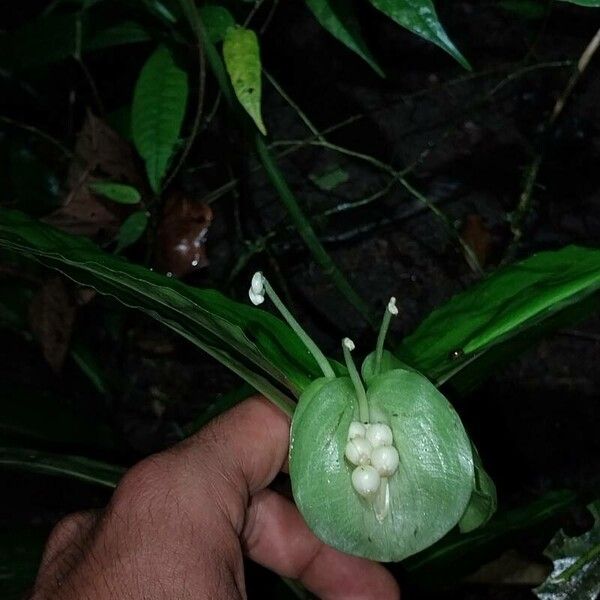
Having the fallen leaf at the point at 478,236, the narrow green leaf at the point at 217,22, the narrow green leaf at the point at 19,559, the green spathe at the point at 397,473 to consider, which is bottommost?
the narrow green leaf at the point at 19,559

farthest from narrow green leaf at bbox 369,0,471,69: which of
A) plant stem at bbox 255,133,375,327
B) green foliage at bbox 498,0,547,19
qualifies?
green foliage at bbox 498,0,547,19

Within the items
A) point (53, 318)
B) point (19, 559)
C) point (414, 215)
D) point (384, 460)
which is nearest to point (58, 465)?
Result: point (19, 559)

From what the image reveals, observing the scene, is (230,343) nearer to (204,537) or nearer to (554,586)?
(204,537)

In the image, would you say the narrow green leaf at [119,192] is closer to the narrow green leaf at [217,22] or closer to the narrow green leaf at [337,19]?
the narrow green leaf at [217,22]

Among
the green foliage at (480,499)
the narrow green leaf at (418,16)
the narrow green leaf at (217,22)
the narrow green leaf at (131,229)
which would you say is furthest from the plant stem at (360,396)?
the narrow green leaf at (131,229)

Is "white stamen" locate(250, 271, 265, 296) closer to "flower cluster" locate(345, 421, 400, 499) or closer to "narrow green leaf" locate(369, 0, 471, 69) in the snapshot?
"flower cluster" locate(345, 421, 400, 499)

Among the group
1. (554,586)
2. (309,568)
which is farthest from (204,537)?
(554,586)
